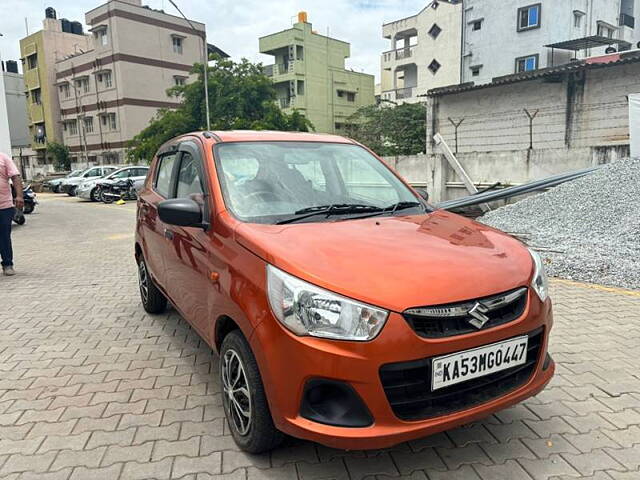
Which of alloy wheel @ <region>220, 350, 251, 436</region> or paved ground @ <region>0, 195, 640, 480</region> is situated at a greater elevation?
alloy wheel @ <region>220, 350, 251, 436</region>

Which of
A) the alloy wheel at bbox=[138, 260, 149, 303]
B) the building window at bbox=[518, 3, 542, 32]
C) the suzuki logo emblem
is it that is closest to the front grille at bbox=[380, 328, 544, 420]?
the suzuki logo emblem

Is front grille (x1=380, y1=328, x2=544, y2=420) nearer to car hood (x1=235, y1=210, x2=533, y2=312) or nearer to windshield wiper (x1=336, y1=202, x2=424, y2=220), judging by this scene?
car hood (x1=235, y1=210, x2=533, y2=312)

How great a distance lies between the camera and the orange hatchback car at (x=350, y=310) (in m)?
2.10

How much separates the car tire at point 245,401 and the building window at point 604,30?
34.1 m

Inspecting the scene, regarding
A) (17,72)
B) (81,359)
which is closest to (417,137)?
(81,359)

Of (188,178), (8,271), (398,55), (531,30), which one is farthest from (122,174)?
(398,55)

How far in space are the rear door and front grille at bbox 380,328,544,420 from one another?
92.9 inches

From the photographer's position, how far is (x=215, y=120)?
26359 mm

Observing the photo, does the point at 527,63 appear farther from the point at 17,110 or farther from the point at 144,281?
the point at 17,110

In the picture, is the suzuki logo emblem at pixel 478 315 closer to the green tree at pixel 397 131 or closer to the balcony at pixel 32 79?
the green tree at pixel 397 131

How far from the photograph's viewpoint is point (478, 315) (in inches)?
87.3

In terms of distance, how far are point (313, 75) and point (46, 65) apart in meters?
26.8

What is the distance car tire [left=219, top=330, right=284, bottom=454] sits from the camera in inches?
95.7

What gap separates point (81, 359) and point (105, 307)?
1.56 m
